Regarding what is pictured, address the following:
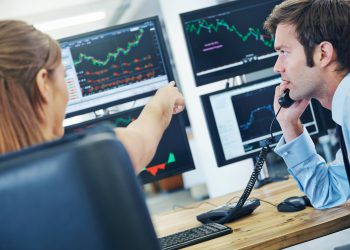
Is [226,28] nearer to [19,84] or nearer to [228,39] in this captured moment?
[228,39]

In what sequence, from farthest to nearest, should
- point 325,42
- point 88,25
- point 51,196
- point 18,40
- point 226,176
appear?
1. point 88,25
2. point 226,176
3. point 325,42
4. point 18,40
5. point 51,196

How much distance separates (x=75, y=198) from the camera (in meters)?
0.59

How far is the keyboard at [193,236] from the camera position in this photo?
55.3 inches

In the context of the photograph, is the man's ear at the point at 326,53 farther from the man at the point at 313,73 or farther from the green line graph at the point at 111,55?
the green line graph at the point at 111,55

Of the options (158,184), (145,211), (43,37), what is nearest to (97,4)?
(158,184)

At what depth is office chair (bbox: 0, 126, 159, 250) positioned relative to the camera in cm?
58

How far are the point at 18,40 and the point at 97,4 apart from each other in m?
5.91

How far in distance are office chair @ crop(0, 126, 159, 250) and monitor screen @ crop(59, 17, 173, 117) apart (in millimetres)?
1200

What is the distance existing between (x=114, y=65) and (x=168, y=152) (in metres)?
0.40

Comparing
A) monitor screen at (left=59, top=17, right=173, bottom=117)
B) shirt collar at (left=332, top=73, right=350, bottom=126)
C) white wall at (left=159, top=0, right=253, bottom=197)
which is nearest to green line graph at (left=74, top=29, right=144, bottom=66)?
monitor screen at (left=59, top=17, right=173, bottom=117)

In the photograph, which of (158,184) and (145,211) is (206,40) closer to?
(145,211)

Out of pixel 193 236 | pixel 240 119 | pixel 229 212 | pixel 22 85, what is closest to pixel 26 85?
pixel 22 85

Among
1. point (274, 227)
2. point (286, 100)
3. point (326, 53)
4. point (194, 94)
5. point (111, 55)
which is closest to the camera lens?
point (274, 227)

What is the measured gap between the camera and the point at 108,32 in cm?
180
